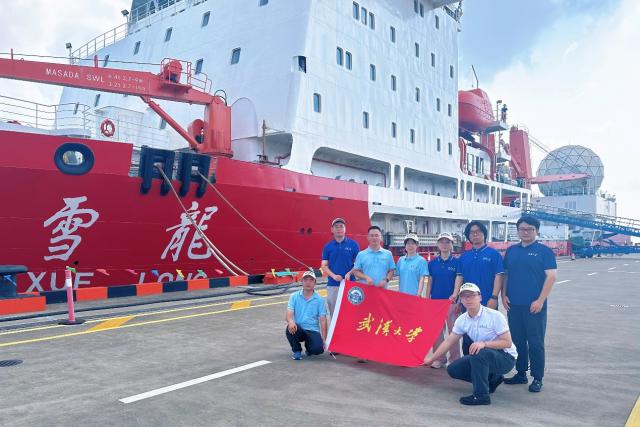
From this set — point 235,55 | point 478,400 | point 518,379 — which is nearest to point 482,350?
point 478,400

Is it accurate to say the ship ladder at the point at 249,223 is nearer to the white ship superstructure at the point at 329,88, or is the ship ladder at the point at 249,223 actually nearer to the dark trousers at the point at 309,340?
the white ship superstructure at the point at 329,88

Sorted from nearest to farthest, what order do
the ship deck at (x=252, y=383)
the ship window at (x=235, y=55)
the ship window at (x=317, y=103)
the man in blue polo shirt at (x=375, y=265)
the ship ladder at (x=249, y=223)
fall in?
the ship deck at (x=252, y=383), the man in blue polo shirt at (x=375, y=265), the ship ladder at (x=249, y=223), the ship window at (x=317, y=103), the ship window at (x=235, y=55)

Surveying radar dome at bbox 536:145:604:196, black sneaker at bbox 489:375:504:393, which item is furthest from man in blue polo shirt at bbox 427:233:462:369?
radar dome at bbox 536:145:604:196

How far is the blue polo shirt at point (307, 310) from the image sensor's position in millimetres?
5488

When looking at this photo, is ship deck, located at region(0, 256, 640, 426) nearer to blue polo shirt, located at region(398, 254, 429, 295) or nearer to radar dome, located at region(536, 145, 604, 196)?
blue polo shirt, located at region(398, 254, 429, 295)

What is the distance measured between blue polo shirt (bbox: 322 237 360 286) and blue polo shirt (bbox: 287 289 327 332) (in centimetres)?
55

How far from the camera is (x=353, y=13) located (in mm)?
15844

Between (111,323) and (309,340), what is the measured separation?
12.4 ft

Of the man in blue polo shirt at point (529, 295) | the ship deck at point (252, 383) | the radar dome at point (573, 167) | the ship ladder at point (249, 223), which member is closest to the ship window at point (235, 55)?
the ship ladder at point (249, 223)

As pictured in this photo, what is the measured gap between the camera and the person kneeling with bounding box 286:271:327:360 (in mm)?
5363

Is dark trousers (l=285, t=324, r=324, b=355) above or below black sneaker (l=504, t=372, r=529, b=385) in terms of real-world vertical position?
above

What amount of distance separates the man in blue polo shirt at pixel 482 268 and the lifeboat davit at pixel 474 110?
72.0 feet

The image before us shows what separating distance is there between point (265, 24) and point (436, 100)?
9.52 m

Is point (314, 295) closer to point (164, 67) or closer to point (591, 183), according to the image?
point (164, 67)
